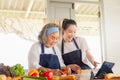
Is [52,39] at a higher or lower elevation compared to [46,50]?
higher

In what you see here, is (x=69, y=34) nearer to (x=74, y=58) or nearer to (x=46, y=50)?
(x=74, y=58)

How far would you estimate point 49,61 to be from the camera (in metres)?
2.59

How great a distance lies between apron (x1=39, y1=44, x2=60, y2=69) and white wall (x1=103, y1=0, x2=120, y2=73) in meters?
1.77

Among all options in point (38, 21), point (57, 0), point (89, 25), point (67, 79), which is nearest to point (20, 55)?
point (38, 21)

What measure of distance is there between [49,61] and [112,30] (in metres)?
2.05

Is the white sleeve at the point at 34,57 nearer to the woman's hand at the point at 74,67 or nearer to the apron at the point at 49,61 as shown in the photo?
the apron at the point at 49,61

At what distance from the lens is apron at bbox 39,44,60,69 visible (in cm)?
255

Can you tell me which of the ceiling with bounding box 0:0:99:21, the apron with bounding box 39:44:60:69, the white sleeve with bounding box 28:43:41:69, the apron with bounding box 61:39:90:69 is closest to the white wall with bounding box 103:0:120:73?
the ceiling with bounding box 0:0:99:21

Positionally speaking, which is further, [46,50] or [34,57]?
[46,50]

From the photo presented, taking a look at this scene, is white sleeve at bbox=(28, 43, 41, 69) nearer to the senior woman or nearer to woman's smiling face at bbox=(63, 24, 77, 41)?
the senior woman

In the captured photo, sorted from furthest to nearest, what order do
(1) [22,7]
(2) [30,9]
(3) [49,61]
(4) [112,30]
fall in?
(2) [30,9] → (1) [22,7] → (4) [112,30] → (3) [49,61]

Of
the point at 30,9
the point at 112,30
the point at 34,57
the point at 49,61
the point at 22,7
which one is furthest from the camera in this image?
the point at 30,9

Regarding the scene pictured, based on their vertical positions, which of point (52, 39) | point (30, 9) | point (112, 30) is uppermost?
point (30, 9)

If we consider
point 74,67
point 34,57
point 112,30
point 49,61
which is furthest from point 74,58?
point 112,30
